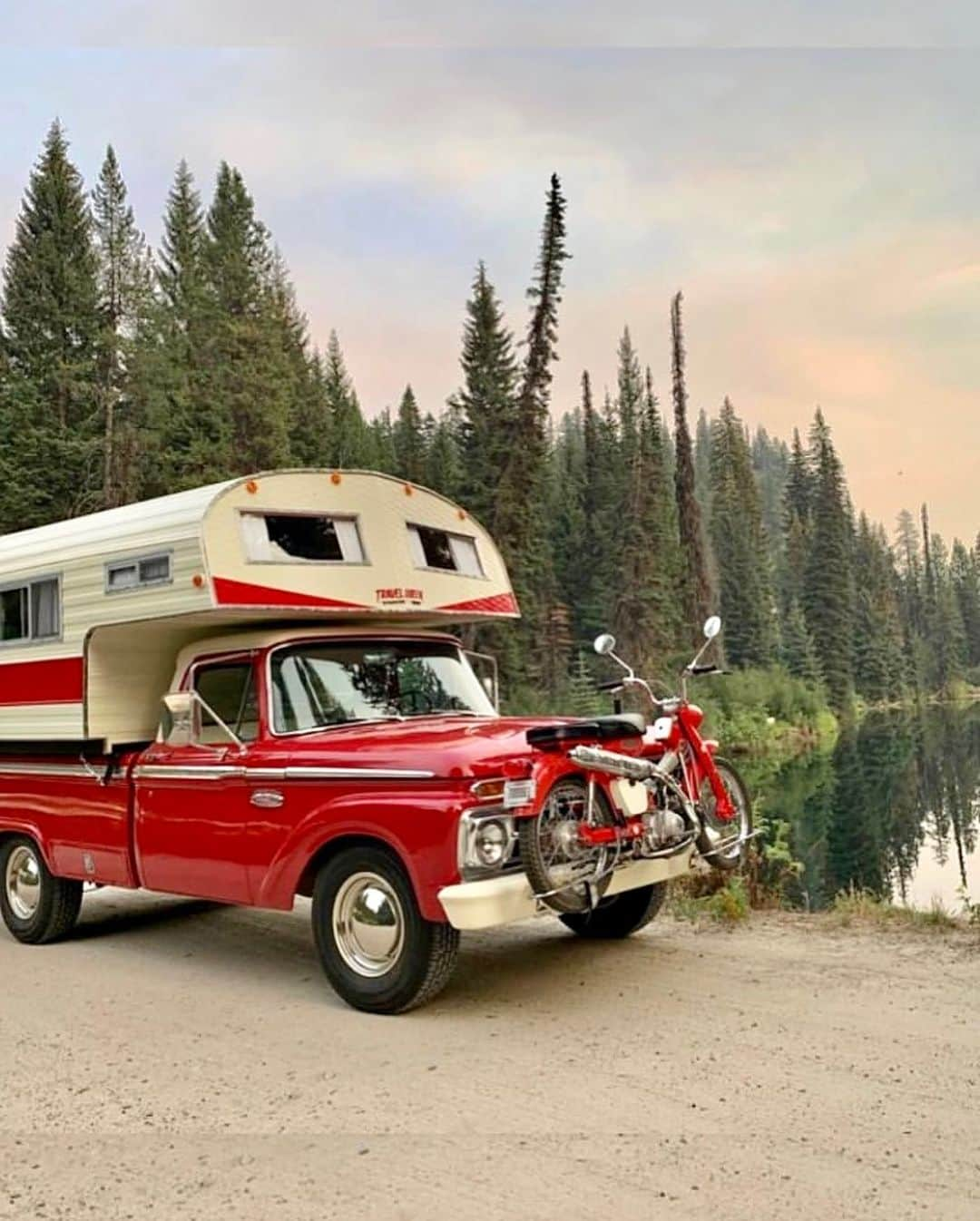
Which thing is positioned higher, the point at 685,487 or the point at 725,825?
the point at 685,487

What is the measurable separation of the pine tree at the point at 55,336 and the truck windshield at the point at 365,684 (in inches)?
1140

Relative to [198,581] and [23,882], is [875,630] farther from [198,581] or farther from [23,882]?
[198,581]

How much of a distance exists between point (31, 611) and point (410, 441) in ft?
173

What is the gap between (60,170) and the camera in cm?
3603

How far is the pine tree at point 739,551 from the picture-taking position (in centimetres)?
6153

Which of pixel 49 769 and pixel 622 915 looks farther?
pixel 49 769

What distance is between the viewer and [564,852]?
18.9ft

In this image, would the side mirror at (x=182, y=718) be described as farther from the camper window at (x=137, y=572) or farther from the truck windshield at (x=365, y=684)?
the camper window at (x=137, y=572)

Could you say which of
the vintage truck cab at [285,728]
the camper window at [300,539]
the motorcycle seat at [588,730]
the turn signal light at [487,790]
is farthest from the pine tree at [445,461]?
the turn signal light at [487,790]

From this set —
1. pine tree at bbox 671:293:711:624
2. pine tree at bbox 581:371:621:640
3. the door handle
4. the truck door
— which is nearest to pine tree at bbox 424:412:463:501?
pine tree at bbox 581:371:621:640

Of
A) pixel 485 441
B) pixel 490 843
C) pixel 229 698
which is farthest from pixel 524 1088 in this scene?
pixel 485 441

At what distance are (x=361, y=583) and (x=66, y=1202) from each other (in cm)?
409

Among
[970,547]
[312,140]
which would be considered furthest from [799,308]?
[970,547]

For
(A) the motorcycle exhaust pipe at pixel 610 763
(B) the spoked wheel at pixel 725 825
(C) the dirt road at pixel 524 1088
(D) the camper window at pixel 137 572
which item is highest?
(D) the camper window at pixel 137 572
